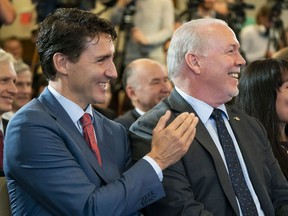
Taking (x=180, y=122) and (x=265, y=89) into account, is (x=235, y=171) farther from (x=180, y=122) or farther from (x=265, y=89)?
(x=265, y=89)

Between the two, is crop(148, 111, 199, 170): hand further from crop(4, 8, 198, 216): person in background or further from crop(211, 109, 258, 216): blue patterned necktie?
crop(211, 109, 258, 216): blue patterned necktie

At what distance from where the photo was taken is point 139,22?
6.68 metres

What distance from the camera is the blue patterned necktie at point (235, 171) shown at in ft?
9.10

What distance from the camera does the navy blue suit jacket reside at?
2.33 m

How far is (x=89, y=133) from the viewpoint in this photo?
8.52ft

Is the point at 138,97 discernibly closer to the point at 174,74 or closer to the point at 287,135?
the point at 287,135

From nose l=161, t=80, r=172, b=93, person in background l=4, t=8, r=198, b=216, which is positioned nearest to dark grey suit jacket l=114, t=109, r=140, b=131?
nose l=161, t=80, r=172, b=93

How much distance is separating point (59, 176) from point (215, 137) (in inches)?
31.9

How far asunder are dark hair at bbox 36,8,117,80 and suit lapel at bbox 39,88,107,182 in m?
0.12

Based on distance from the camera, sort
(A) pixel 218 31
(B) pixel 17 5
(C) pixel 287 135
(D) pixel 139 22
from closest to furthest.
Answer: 1. (A) pixel 218 31
2. (C) pixel 287 135
3. (D) pixel 139 22
4. (B) pixel 17 5

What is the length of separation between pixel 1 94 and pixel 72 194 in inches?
64.8

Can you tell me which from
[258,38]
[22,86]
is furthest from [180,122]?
[258,38]

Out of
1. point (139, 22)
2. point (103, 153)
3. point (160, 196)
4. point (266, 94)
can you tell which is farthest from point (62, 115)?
point (139, 22)

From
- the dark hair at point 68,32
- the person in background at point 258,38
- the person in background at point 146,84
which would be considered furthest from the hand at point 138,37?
the dark hair at point 68,32
